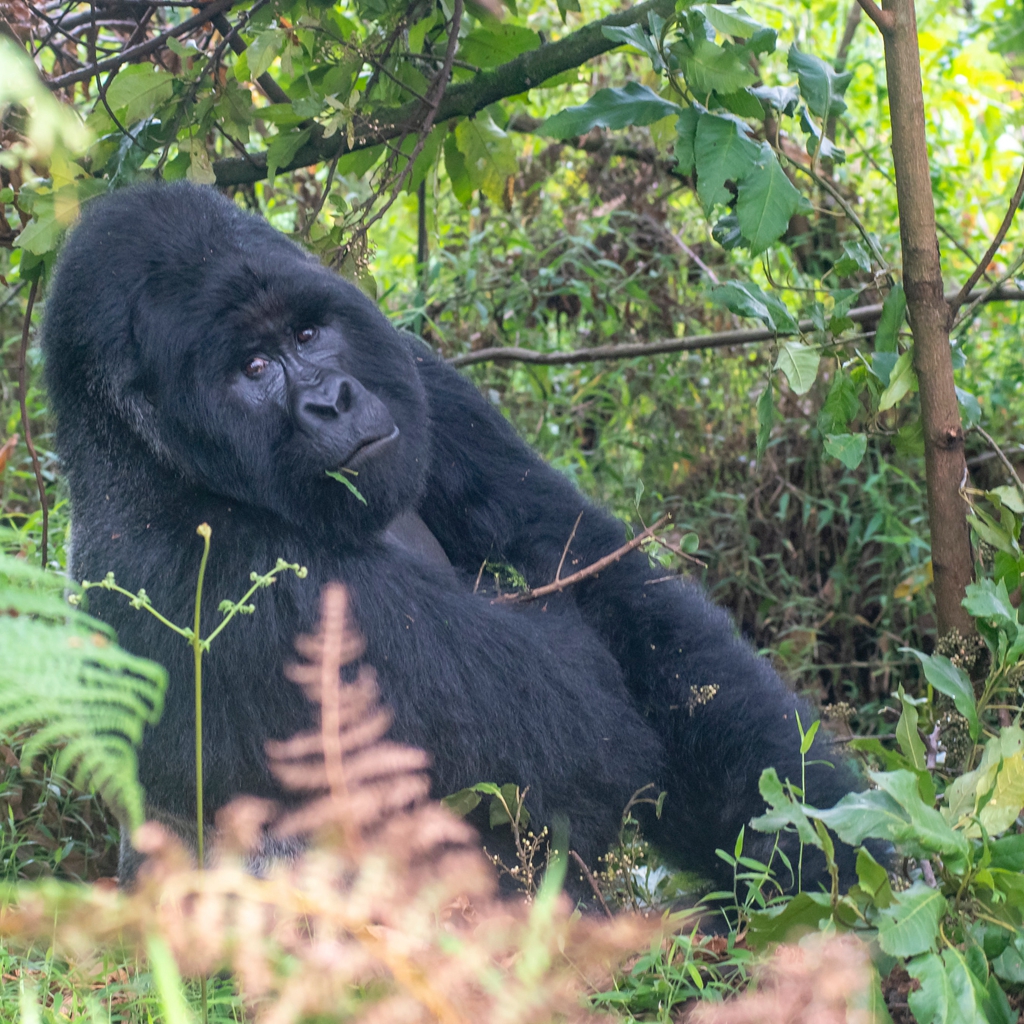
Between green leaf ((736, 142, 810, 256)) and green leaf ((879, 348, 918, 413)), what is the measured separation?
1.31 feet

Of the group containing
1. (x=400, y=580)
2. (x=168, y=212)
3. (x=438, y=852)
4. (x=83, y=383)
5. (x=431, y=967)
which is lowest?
(x=438, y=852)

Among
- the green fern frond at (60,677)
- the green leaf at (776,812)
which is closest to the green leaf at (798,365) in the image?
the green leaf at (776,812)

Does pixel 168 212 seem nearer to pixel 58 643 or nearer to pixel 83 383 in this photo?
pixel 83 383

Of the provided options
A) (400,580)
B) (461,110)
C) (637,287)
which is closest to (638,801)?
(400,580)

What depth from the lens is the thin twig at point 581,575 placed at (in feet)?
8.88

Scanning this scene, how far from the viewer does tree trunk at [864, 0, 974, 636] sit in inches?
93.4

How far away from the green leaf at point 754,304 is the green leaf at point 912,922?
1.31m

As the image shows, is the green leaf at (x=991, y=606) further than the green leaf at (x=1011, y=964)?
Yes

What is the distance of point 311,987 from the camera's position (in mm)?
1158

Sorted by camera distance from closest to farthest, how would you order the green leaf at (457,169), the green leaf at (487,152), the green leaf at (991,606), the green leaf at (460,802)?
the green leaf at (991,606)
the green leaf at (460,802)
the green leaf at (487,152)
the green leaf at (457,169)

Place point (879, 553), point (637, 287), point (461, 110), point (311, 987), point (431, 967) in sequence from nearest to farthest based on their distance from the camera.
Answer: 1. point (311, 987)
2. point (431, 967)
3. point (461, 110)
4. point (879, 553)
5. point (637, 287)

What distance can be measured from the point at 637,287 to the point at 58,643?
3933mm

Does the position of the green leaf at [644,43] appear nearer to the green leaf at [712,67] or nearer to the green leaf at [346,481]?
the green leaf at [712,67]

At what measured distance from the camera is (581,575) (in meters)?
2.76
